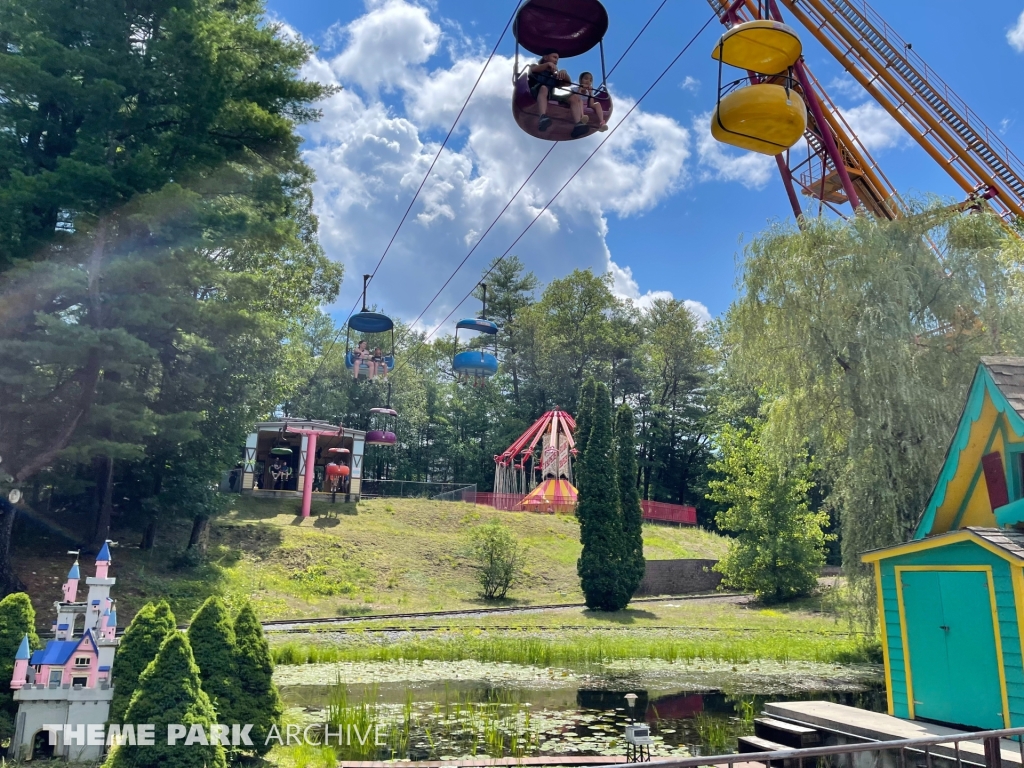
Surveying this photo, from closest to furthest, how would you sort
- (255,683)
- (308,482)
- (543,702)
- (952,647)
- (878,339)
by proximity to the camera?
(255,683)
(952,647)
(543,702)
(878,339)
(308,482)

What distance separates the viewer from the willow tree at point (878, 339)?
43.2ft

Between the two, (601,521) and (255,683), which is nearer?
(255,683)

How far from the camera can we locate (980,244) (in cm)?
1448

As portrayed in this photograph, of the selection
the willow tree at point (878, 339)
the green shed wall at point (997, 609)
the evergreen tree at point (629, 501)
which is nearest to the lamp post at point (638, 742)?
the green shed wall at point (997, 609)

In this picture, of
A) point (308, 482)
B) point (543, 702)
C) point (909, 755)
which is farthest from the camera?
point (308, 482)

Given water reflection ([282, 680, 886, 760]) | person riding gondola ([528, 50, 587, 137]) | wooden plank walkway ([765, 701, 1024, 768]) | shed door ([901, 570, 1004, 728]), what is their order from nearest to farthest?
1. wooden plank walkway ([765, 701, 1024, 768])
2. shed door ([901, 570, 1004, 728])
3. person riding gondola ([528, 50, 587, 137])
4. water reflection ([282, 680, 886, 760])

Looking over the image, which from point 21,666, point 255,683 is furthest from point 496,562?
point 21,666

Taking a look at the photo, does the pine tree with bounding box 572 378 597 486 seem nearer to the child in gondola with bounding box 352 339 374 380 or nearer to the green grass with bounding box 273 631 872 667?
the child in gondola with bounding box 352 339 374 380

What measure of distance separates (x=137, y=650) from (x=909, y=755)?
723 cm

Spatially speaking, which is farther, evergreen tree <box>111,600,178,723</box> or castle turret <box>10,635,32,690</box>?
evergreen tree <box>111,600,178,723</box>

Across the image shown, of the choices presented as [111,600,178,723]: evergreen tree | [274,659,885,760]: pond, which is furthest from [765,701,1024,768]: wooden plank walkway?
[111,600,178,723]: evergreen tree

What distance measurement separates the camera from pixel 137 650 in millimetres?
6637

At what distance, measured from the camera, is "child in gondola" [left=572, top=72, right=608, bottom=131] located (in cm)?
771

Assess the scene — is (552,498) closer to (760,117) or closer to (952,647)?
(952,647)
